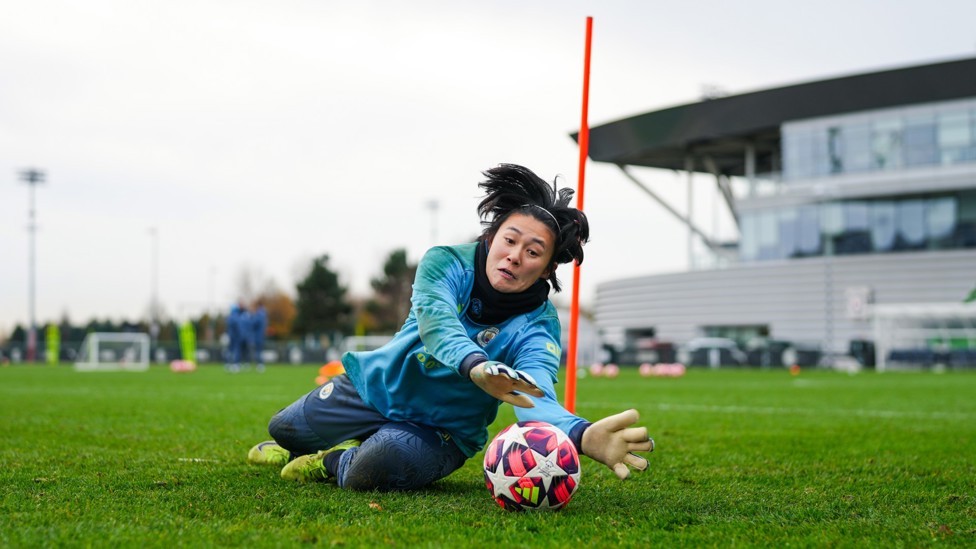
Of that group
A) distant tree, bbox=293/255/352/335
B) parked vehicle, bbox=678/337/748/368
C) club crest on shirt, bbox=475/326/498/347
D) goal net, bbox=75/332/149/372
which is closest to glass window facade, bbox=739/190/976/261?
parked vehicle, bbox=678/337/748/368

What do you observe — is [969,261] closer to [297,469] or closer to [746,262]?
[746,262]

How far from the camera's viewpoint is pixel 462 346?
3.86 m

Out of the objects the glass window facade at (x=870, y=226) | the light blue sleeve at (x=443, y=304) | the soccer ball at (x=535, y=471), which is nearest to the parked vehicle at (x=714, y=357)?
the glass window facade at (x=870, y=226)

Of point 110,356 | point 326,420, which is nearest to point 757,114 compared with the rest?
point 110,356

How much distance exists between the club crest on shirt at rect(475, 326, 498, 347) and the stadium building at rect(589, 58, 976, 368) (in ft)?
117

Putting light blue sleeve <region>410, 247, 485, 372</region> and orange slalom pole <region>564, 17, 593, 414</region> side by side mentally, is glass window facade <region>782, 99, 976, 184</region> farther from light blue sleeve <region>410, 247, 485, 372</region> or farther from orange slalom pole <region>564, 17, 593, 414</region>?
light blue sleeve <region>410, 247, 485, 372</region>

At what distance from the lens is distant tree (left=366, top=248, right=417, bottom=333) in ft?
266

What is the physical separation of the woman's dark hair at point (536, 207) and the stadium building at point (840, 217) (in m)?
35.6

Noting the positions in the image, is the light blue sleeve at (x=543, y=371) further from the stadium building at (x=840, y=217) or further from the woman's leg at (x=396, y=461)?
the stadium building at (x=840, y=217)

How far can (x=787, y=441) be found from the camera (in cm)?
761

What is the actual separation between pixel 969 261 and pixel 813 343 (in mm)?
8031

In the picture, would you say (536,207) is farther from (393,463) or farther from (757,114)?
(757,114)

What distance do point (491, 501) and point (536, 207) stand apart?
1367 millimetres

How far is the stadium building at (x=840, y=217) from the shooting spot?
41.8 m
